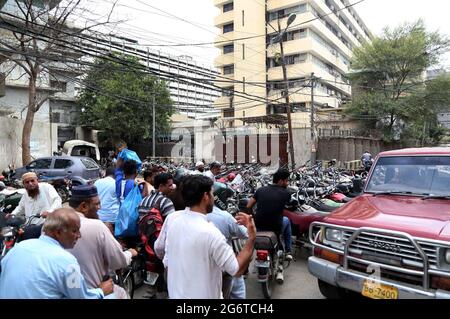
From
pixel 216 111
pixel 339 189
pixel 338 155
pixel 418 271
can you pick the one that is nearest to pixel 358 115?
pixel 338 155

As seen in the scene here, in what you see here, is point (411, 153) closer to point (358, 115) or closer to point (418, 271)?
point (418, 271)

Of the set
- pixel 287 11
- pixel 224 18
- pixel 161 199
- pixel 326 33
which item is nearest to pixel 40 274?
pixel 161 199

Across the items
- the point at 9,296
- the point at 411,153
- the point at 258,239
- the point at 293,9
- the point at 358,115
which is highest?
the point at 293,9

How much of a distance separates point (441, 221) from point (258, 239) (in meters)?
2.03

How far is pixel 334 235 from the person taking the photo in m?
3.82

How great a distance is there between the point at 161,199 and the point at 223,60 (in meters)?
36.6

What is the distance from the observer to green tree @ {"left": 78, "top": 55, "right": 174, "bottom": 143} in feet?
87.8

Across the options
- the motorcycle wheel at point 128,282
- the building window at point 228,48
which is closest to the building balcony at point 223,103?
the building window at point 228,48

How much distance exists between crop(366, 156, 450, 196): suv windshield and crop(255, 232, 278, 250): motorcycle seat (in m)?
1.48

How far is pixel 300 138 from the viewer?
24.7 metres

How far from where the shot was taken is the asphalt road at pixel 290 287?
4.58 m

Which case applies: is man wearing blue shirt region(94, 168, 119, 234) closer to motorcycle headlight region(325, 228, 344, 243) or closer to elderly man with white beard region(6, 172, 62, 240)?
elderly man with white beard region(6, 172, 62, 240)

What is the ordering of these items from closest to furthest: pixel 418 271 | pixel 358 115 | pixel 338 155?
pixel 418 271, pixel 338 155, pixel 358 115

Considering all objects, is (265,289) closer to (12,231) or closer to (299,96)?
(12,231)
